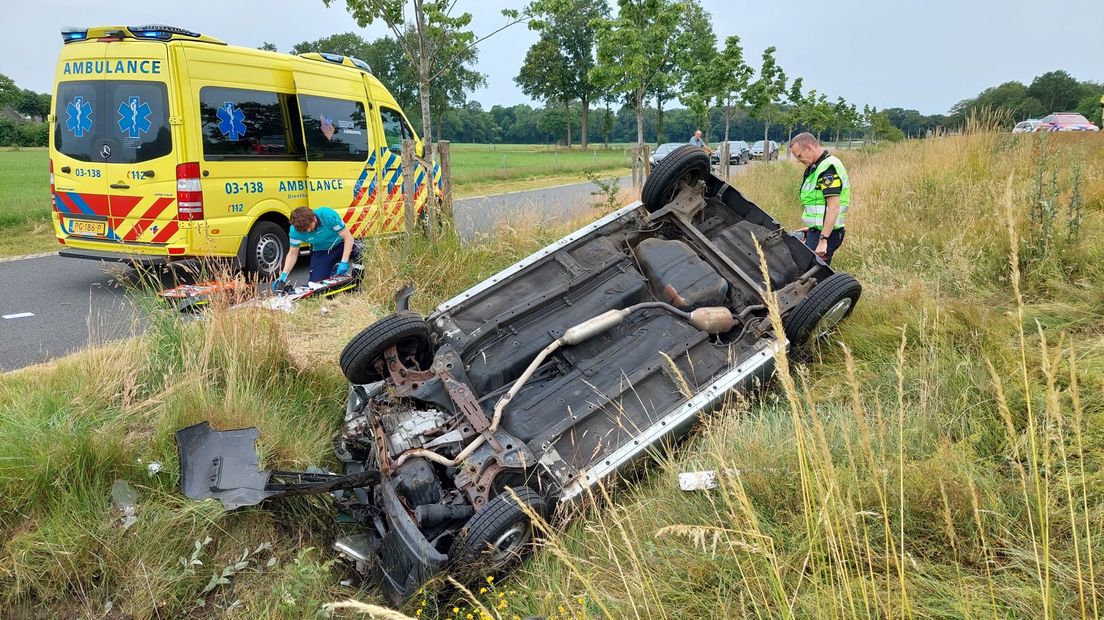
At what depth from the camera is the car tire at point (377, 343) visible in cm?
363

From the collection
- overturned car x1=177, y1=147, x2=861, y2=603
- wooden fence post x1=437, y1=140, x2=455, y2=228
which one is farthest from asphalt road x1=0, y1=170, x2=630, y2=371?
overturned car x1=177, y1=147, x2=861, y2=603

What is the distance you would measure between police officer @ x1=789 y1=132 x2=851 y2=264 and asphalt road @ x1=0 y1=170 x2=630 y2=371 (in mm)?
3126

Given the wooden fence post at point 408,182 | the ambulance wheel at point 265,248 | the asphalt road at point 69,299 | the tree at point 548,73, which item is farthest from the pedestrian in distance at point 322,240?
the tree at point 548,73

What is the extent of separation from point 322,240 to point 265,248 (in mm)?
1894

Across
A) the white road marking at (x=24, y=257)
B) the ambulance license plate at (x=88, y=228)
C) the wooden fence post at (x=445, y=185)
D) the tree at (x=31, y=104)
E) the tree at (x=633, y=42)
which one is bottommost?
the white road marking at (x=24, y=257)

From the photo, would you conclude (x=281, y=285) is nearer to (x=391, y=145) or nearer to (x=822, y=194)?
(x=391, y=145)

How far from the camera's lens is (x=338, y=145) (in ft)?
28.8

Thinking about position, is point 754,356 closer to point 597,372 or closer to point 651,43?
point 597,372

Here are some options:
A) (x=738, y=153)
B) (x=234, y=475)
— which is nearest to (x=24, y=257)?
(x=234, y=475)

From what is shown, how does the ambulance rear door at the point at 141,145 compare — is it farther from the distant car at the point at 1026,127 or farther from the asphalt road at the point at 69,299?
the distant car at the point at 1026,127

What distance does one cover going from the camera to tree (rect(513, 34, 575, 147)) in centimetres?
5347

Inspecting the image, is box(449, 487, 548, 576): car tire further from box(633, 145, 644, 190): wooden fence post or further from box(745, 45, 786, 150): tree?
box(745, 45, 786, 150): tree

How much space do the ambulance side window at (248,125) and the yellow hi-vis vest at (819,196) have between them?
6.09m

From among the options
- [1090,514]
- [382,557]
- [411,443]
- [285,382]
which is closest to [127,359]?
[285,382]
